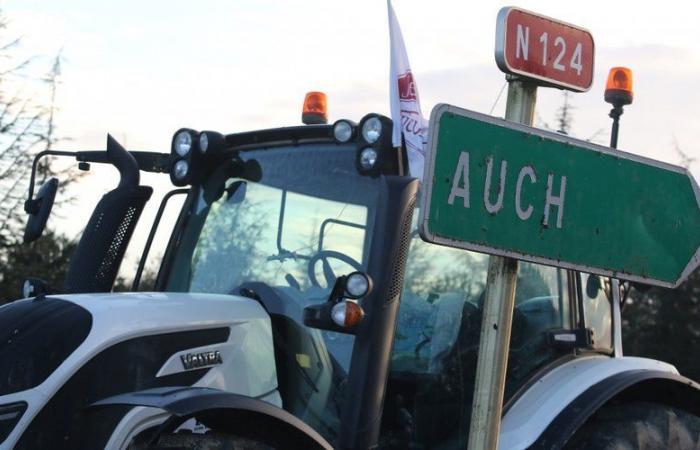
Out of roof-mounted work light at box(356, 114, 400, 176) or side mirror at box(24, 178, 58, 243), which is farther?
side mirror at box(24, 178, 58, 243)

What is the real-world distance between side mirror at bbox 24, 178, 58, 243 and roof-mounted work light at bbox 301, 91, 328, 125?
1.40m

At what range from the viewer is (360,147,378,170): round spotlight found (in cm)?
418

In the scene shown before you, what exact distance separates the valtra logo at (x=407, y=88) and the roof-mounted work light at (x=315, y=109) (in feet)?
3.21

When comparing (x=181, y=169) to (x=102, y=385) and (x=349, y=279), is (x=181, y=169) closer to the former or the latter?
(x=349, y=279)

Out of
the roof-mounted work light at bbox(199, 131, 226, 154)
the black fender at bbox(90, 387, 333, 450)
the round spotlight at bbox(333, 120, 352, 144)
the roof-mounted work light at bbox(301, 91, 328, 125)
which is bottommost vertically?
the black fender at bbox(90, 387, 333, 450)

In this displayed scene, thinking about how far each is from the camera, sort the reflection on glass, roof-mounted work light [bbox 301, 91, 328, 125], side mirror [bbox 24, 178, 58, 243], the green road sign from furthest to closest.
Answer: roof-mounted work light [bbox 301, 91, 328, 125], side mirror [bbox 24, 178, 58, 243], the reflection on glass, the green road sign

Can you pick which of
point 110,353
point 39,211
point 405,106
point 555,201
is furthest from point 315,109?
point 555,201

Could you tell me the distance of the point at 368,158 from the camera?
4199 mm

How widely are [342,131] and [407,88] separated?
0.31 m

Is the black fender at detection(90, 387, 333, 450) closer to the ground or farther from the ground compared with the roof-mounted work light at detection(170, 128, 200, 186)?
closer to the ground

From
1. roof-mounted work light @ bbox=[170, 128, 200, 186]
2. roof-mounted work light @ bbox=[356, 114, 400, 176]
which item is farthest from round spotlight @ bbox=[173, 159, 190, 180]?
roof-mounted work light @ bbox=[356, 114, 400, 176]

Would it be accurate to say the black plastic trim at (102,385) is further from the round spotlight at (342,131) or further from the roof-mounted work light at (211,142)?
the roof-mounted work light at (211,142)

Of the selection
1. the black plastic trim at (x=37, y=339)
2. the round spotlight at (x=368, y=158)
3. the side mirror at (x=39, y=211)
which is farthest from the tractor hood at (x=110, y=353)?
the round spotlight at (x=368, y=158)

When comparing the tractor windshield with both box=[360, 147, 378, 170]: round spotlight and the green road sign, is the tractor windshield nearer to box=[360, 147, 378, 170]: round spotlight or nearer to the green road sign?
box=[360, 147, 378, 170]: round spotlight
